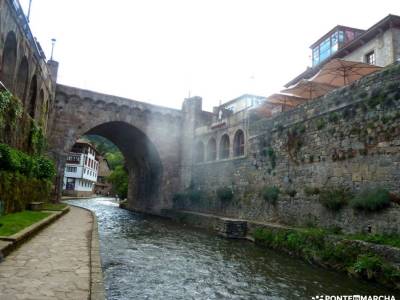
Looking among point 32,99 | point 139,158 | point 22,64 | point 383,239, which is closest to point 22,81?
point 22,64

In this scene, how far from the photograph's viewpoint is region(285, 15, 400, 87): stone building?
19.8 m

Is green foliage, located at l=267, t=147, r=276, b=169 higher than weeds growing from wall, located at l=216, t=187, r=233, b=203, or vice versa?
green foliage, located at l=267, t=147, r=276, b=169

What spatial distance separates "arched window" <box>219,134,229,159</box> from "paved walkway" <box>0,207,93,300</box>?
1532cm

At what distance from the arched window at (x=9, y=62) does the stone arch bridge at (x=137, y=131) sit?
1013 centimetres

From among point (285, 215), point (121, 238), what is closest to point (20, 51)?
point (121, 238)

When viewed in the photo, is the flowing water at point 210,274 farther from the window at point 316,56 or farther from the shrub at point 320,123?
the window at point 316,56

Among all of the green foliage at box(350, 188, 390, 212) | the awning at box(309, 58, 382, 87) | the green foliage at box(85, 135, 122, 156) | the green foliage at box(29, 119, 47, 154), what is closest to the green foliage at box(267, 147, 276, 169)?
the awning at box(309, 58, 382, 87)

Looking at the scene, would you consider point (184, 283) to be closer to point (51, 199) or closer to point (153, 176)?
point (51, 199)

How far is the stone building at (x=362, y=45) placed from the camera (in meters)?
19.8

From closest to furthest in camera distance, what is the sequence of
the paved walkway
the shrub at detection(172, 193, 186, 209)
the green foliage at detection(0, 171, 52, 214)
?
1. the paved walkway
2. the green foliage at detection(0, 171, 52, 214)
3. the shrub at detection(172, 193, 186, 209)

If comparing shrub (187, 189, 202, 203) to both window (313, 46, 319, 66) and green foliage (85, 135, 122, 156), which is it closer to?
window (313, 46, 319, 66)

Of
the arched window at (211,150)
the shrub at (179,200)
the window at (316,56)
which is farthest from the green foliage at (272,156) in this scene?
the window at (316,56)

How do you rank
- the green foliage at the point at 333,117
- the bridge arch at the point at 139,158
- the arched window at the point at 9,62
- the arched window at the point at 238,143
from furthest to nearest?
the bridge arch at the point at 139,158
the arched window at the point at 238,143
the arched window at the point at 9,62
the green foliage at the point at 333,117

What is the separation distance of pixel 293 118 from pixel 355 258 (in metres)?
7.64
